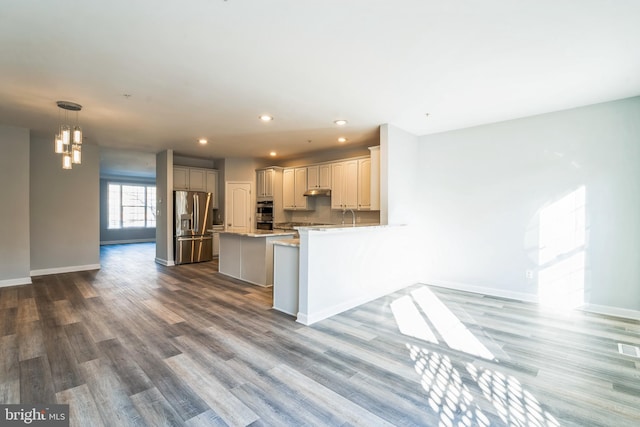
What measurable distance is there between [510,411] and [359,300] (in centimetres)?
230

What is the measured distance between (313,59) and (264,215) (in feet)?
18.1

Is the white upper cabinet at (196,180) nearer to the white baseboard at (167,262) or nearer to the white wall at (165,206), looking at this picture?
the white wall at (165,206)

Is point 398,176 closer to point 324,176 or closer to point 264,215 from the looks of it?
point 324,176

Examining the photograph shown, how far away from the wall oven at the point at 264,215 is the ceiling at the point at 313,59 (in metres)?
3.35

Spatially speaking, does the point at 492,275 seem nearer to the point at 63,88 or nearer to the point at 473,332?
the point at 473,332

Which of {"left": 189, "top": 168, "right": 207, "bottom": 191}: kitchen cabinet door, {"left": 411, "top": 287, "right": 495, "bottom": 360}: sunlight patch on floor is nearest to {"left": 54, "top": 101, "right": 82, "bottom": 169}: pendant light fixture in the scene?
{"left": 189, "top": 168, "right": 207, "bottom": 191}: kitchen cabinet door

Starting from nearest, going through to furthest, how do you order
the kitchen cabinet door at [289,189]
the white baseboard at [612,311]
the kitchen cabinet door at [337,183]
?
1. the white baseboard at [612,311]
2. the kitchen cabinet door at [337,183]
3. the kitchen cabinet door at [289,189]

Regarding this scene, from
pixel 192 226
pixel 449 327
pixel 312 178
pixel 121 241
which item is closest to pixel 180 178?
pixel 192 226

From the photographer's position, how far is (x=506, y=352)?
9.14 feet

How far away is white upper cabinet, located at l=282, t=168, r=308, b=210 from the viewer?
7160mm

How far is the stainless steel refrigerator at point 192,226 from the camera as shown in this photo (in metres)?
7.15

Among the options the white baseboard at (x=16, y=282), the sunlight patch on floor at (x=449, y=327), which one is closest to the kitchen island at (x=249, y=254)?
the sunlight patch on floor at (x=449, y=327)

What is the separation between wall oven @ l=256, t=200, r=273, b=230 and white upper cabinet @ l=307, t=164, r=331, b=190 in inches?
55.4

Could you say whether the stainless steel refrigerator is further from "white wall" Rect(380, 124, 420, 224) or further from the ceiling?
"white wall" Rect(380, 124, 420, 224)
